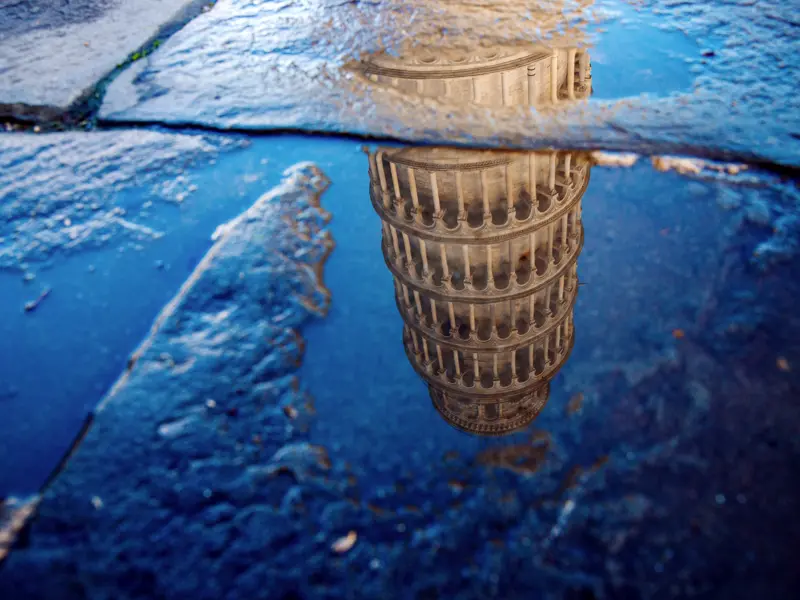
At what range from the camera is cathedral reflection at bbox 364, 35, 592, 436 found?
3533 millimetres

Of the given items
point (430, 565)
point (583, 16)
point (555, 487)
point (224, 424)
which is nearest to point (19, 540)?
point (224, 424)

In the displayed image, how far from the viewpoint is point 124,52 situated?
21.2 feet

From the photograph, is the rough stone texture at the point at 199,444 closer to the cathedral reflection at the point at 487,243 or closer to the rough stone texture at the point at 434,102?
the cathedral reflection at the point at 487,243

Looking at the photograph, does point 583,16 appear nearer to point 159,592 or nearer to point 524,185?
point 524,185

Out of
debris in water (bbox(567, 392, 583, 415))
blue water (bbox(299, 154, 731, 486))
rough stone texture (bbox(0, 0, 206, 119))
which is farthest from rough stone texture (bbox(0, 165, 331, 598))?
rough stone texture (bbox(0, 0, 206, 119))

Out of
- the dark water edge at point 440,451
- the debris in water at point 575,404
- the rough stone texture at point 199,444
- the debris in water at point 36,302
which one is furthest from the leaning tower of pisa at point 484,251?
the debris in water at point 36,302

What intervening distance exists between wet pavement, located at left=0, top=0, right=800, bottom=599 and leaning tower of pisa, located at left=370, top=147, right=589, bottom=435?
3 cm

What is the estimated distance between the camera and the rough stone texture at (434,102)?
4.36m

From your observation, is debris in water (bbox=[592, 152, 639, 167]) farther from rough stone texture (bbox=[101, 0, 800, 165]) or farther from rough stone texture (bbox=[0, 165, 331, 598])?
rough stone texture (bbox=[0, 165, 331, 598])

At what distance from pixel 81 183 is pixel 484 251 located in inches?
115

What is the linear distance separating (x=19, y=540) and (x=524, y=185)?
3.42m

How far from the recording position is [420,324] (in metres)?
3.64

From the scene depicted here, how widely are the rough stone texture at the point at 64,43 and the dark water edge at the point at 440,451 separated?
10.9 ft

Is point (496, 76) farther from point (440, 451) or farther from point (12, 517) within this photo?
point (12, 517)
